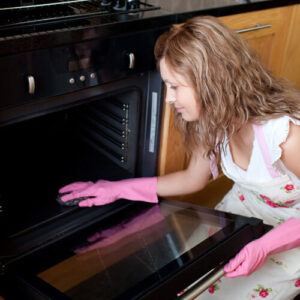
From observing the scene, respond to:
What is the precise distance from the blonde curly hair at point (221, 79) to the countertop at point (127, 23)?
9 cm

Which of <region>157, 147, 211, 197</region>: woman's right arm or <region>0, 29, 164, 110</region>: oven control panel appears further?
<region>157, 147, 211, 197</region>: woman's right arm

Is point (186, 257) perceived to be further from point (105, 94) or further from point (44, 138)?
point (44, 138)

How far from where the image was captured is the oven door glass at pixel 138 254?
3.13 feet

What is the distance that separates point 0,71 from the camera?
0.95m

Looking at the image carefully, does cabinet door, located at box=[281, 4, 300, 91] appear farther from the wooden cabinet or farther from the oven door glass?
the oven door glass

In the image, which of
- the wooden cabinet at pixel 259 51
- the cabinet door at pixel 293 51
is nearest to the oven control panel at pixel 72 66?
the wooden cabinet at pixel 259 51

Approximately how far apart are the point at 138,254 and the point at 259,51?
3.21ft

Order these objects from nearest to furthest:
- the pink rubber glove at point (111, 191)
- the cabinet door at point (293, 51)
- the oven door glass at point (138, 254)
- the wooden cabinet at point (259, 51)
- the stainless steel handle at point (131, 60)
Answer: the oven door glass at point (138, 254)
the stainless steel handle at point (131, 60)
the pink rubber glove at point (111, 191)
the wooden cabinet at point (259, 51)
the cabinet door at point (293, 51)

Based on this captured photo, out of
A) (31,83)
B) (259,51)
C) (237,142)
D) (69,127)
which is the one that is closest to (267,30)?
(259,51)

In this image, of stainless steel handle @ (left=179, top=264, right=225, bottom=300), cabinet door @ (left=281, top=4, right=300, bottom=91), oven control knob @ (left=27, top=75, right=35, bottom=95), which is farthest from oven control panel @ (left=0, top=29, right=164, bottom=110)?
cabinet door @ (left=281, top=4, right=300, bottom=91)

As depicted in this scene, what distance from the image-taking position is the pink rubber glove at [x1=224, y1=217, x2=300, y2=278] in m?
1.14

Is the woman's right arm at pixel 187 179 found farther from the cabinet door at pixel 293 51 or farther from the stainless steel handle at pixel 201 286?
the cabinet door at pixel 293 51

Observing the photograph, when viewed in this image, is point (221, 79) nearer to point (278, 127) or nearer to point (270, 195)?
point (278, 127)

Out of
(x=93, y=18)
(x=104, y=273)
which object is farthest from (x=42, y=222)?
(x=93, y=18)
